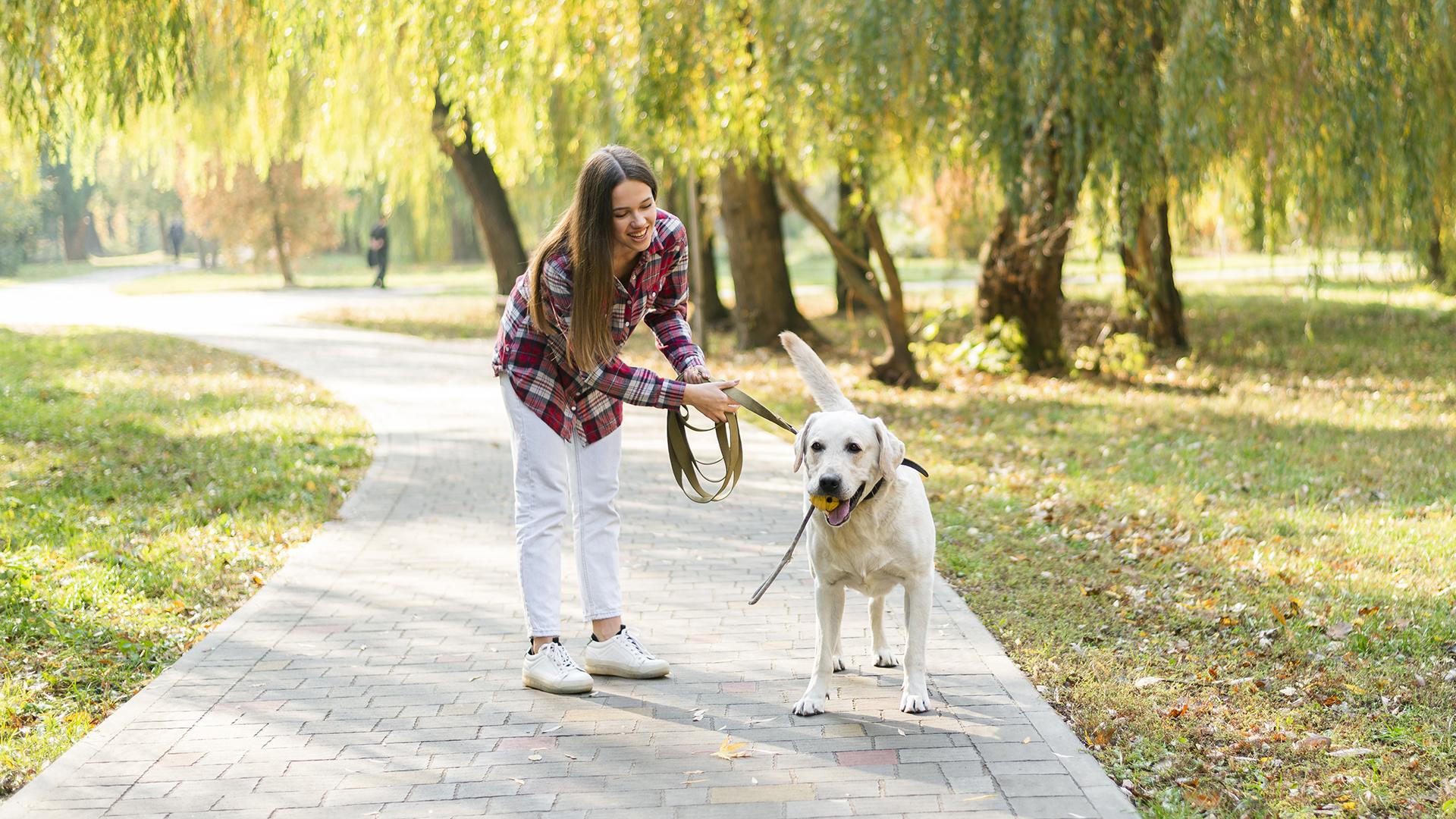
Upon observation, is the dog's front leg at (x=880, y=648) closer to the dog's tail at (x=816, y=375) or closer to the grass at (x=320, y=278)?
the dog's tail at (x=816, y=375)

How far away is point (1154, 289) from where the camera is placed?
55.3 ft

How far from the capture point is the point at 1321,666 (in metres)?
5.27

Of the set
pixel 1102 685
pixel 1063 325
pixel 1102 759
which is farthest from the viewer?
pixel 1063 325

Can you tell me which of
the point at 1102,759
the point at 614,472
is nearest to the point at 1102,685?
the point at 1102,759

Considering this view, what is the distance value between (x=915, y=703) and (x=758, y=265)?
13986 mm

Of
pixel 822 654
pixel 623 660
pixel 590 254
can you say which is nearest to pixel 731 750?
pixel 822 654

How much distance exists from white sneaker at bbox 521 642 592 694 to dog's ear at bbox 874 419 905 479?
1.43m

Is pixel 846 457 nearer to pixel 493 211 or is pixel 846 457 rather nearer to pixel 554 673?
pixel 554 673

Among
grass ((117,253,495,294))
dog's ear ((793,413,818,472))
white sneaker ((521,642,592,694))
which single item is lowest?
white sneaker ((521,642,592,694))

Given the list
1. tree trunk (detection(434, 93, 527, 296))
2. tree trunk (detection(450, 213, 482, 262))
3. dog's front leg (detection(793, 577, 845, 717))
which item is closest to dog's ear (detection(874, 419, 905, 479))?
dog's front leg (detection(793, 577, 845, 717))

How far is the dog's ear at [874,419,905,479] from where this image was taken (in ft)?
15.3

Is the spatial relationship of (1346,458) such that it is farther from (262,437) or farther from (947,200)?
(262,437)

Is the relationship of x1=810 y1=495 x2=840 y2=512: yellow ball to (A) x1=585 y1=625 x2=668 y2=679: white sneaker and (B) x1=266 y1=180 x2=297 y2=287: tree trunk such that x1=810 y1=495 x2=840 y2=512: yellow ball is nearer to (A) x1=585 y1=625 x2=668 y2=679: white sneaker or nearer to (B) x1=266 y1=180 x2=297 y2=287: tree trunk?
(A) x1=585 y1=625 x2=668 y2=679: white sneaker

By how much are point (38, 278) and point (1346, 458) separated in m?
40.2
